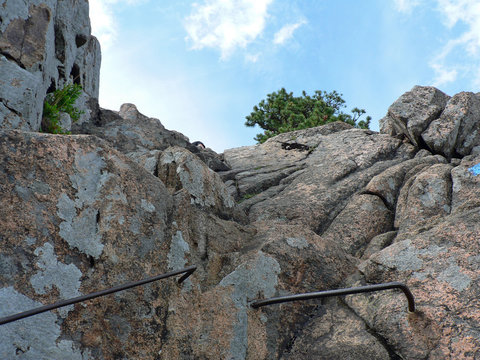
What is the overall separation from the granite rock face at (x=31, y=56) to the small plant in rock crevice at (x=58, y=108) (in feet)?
1.04

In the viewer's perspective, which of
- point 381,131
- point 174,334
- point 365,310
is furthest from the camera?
point 381,131

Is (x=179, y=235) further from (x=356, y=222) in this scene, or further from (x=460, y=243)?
(x=356, y=222)

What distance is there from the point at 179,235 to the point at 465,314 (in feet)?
11.9

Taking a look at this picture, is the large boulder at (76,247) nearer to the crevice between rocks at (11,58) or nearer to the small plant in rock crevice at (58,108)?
the crevice between rocks at (11,58)

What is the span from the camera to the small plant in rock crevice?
10883 mm

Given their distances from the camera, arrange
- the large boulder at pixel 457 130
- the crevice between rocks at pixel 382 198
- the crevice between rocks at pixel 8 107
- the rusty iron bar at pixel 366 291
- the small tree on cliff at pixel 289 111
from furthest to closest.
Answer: the small tree on cliff at pixel 289 111 → the large boulder at pixel 457 130 → the crevice between rocks at pixel 382 198 → the crevice between rocks at pixel 8 107 → the rusty iron bar at pixel 366 291

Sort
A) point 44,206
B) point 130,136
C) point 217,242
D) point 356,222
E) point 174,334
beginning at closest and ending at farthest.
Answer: point 44,206 < point 174,334 < point 217,242 < point 356,222 < point 130,136

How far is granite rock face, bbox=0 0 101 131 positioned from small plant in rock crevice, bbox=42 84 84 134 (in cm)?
32

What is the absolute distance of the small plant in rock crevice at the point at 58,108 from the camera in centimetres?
1088

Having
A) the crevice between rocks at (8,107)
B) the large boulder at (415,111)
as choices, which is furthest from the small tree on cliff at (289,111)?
the crevice between rocks at (8,107)

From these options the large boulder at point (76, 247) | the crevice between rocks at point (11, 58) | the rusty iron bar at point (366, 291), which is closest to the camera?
the large boulder at point (76, 247)

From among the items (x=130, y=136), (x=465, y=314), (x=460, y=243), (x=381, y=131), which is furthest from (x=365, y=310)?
(x=381, y=131)

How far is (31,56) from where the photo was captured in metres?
9.76

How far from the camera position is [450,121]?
14023mm
